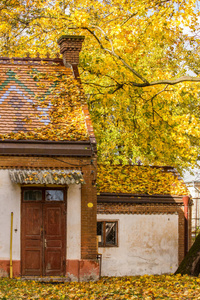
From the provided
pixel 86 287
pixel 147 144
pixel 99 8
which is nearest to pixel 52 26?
pixel 99 8

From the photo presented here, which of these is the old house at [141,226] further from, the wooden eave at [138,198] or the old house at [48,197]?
the old house at [48,197]

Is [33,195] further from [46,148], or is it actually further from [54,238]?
[46,148]

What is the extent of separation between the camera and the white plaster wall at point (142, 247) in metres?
18.2

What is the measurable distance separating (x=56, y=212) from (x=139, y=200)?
4399 millimetres

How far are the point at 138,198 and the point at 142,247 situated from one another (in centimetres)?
183

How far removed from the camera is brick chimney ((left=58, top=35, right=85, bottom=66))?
18453 mm

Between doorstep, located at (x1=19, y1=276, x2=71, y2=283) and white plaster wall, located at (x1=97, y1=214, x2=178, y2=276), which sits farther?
white plaster wall, located at (x1=97, y1=214, x2=178, y2=276)

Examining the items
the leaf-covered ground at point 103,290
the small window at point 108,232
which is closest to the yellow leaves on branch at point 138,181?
the small window at point 108,232

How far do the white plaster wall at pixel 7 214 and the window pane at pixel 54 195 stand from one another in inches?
37.2

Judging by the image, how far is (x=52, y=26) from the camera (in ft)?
80.0

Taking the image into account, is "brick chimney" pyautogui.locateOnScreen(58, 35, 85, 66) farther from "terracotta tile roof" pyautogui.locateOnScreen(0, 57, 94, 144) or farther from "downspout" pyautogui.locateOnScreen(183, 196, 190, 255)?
"downspout" pyautogui.locateOnScreen(183, 196, 190, 255)

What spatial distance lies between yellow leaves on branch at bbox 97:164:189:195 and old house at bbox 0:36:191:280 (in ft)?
0.79

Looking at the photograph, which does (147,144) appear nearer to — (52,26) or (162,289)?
(52,26)

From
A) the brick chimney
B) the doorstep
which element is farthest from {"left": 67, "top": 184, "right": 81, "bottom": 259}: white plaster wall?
the brick chimney
